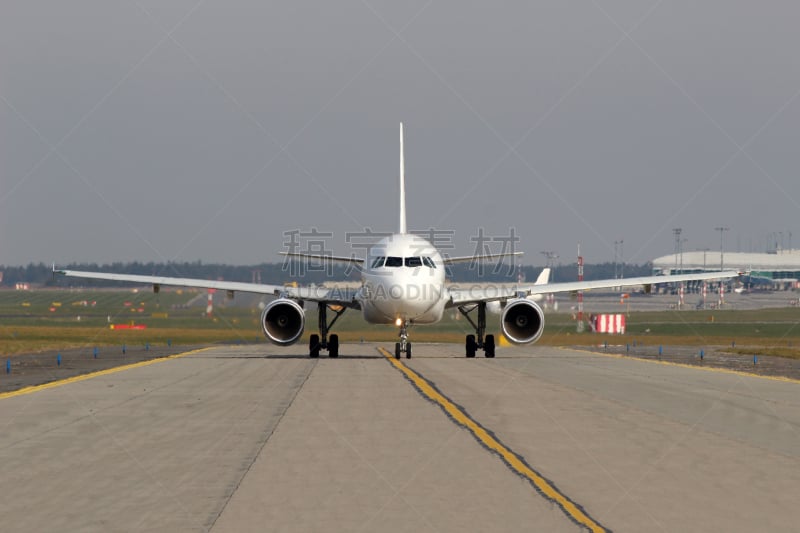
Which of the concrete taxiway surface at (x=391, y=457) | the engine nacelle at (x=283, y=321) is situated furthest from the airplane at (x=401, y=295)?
the concrete taxiway surface at (x=391, y=457)

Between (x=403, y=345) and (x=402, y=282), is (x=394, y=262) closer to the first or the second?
(x=402, y=282)

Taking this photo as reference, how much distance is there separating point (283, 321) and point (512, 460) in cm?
2957

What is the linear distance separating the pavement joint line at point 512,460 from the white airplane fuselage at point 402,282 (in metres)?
11.4

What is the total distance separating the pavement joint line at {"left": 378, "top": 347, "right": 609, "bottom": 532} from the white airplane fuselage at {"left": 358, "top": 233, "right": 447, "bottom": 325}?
11.4 metres

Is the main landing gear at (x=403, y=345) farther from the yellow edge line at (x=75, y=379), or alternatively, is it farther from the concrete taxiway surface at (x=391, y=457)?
the concrete taxiway surface at (x=391, y=457)

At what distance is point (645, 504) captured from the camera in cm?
1204

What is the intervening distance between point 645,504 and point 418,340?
61395mm

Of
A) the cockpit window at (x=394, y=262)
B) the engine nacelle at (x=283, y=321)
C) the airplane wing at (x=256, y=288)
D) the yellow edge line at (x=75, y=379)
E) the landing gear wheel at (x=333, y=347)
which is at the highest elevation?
the cockpit window at (x=394, y=262)

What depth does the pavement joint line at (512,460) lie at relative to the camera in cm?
1126

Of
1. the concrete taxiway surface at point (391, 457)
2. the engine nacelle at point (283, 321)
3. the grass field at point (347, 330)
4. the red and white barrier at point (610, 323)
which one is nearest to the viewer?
the concrete taxiway surface at point (391, 457)

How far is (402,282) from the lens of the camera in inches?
1566

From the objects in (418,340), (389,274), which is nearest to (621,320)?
(418,340)

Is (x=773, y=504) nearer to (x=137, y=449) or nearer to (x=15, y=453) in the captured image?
(x=137, y=449)

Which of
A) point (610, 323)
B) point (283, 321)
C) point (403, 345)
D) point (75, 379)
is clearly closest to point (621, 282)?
point (403, 345)
